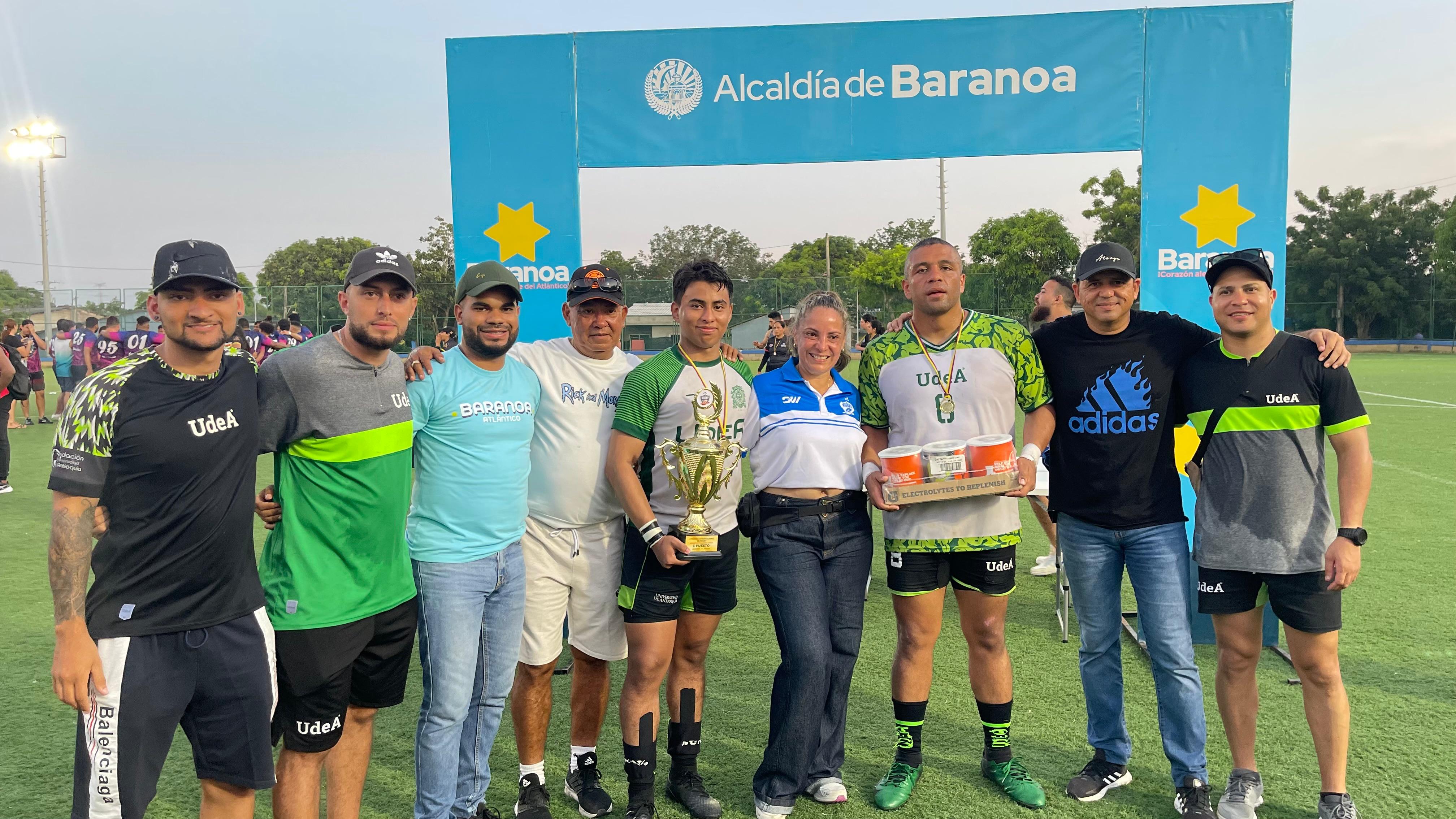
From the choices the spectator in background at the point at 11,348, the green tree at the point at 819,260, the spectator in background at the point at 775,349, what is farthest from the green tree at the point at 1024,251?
the spectator in background at the point at 11,348

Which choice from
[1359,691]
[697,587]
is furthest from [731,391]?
[1359,691]

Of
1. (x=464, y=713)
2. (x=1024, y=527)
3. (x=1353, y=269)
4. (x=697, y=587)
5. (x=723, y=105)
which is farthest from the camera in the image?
(x=1353, y=269)

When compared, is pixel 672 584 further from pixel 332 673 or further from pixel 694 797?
pixel 332 673

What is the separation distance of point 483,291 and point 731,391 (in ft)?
3.44

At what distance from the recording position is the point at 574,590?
12.5 ft

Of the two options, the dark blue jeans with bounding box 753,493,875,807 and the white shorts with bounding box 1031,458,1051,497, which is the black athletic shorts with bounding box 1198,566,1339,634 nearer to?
the dark blue jeans with bounding box 753,493,875,807

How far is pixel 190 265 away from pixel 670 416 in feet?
5.58

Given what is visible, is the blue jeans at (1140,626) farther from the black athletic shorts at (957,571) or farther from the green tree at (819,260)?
the green tree at (819,260)

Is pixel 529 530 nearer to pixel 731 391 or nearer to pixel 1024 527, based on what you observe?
pixel 731 391

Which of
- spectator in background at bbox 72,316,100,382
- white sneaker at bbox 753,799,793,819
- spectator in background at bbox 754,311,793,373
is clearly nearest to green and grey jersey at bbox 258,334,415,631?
white sneaker at bbox 753,799,793,819

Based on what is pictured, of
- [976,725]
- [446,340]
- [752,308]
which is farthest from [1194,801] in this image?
[752,308]

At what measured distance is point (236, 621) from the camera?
2684 mm

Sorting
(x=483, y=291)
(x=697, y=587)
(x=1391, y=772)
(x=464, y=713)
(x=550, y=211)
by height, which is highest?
(x=550, y=211)

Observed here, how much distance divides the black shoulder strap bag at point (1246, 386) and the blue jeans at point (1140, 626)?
1.45 feet
